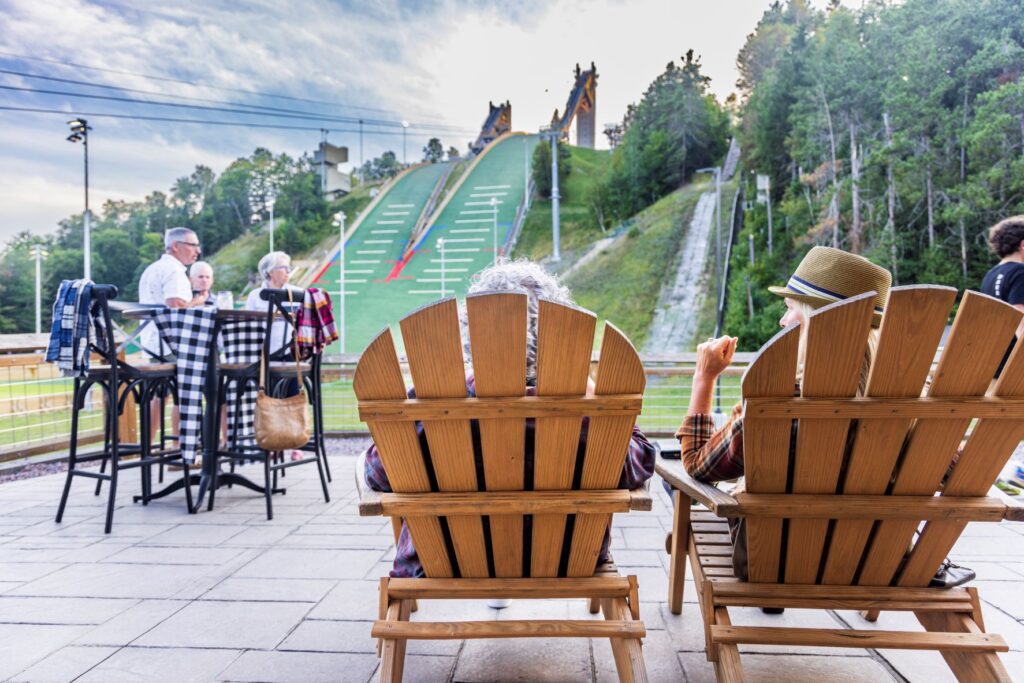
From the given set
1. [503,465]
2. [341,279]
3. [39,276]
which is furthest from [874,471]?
[341,279]

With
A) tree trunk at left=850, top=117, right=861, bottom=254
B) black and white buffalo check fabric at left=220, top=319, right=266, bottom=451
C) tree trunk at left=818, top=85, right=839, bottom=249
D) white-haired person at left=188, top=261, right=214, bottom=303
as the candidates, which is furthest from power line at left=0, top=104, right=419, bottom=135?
tree trunk at left=850, top=117, right=861, bottom=254

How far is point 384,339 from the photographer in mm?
1078

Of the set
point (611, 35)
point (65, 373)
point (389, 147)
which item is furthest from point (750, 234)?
point (389, 147)

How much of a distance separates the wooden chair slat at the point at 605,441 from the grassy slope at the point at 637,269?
466 inches

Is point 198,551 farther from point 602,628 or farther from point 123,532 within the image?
point 602,628

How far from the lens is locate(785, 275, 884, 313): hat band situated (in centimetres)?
130

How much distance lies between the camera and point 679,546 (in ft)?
5.59

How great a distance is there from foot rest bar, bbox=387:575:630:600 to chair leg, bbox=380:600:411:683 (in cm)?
2

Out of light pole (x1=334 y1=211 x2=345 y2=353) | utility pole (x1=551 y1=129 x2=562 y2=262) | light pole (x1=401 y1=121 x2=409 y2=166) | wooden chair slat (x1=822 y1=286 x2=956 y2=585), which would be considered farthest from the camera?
light pole (x1=401 y1=121 x2=409 y2=166)

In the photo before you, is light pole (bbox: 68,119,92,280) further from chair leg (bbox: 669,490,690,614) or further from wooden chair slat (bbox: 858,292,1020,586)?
wooden chair slat (bbox: 858,292,1020,586)

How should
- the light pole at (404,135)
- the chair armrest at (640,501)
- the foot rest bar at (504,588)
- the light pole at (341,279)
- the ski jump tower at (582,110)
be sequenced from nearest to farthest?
the chair armrest at (640,501), the foot rest bar at (504,588), the light pole at (341,279), the ski jump tower at (582,110), the light pole at (404,135)

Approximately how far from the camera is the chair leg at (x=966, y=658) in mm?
1168

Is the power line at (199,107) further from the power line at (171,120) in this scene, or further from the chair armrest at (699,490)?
the chair armrest at (699,490)

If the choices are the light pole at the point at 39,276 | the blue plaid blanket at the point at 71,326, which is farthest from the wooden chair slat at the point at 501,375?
the light pole at the point at 39,276
